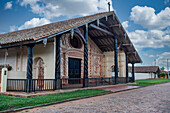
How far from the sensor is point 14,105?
267 inches

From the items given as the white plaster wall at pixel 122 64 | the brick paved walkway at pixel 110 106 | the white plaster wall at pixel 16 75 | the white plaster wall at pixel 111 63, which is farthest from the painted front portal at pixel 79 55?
the brick paved walkway at pixel 110 106

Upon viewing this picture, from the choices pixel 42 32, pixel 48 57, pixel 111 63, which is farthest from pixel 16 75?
pixel 111 63

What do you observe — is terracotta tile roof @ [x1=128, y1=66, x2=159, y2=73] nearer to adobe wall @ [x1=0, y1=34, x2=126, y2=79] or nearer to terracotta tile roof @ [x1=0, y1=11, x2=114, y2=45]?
adobe wall @ [x1=0, y1=34, x2=126, y2=79]

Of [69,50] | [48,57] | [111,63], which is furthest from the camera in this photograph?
[111,63]

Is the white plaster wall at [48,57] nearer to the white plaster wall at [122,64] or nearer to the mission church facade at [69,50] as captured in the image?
the mission church facade at [69,50]

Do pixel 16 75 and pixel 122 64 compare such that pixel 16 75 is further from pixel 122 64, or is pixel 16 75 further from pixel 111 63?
A: pixel 122 64

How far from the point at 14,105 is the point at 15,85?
430 centimetres

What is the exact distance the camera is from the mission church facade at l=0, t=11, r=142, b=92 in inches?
451

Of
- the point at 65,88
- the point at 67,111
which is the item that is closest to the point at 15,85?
the point at 65,88

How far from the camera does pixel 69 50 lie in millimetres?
16609

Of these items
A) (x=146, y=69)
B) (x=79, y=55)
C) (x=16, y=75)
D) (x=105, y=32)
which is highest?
(x=105, y=32)

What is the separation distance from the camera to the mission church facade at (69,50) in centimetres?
1145

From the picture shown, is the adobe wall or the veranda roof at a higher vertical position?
the veranda roof

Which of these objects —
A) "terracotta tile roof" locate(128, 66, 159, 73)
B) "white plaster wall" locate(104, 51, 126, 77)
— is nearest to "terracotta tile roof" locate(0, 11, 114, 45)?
"white plaster wall" locate(104, 51, 126, 77)
